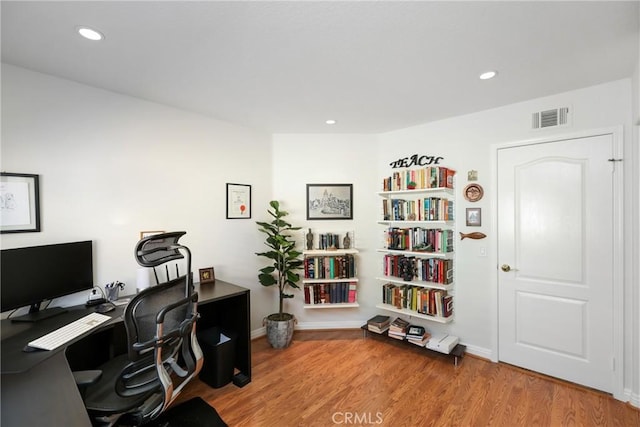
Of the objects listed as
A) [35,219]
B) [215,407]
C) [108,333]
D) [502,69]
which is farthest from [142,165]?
[502,69]

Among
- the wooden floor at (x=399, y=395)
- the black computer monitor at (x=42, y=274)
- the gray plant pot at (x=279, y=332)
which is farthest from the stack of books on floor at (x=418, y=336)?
the black computer monitor at (x=42, y=274)

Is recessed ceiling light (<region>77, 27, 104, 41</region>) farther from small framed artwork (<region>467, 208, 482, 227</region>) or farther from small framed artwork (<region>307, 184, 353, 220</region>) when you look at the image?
small framed artwork (<region>467, 208, 482, 227</region>)

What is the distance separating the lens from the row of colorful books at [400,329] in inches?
117

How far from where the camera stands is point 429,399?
7.30 feet

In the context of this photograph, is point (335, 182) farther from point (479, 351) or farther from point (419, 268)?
point (479, 351)

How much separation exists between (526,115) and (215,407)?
365 cm

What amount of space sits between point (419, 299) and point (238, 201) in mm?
2316

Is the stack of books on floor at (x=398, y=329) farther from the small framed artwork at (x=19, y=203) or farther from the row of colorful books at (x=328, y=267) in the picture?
the small framed artwork at (x=19, y=203)

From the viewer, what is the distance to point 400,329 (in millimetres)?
3088

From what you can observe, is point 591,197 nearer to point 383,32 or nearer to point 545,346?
point 545,346

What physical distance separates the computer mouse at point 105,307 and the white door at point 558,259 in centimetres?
336

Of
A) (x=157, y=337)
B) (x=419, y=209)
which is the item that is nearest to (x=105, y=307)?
(x=157, y=337)

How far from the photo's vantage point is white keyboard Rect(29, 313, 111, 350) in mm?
1431

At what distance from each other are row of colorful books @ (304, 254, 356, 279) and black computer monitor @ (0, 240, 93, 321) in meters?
2.04
